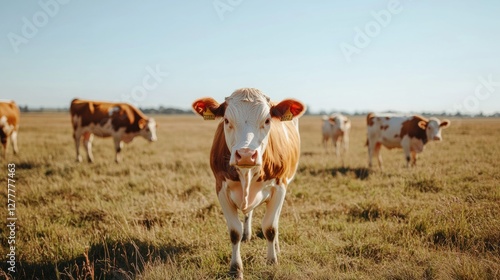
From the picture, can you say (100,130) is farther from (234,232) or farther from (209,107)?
(234,232)

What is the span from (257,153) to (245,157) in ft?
0.49

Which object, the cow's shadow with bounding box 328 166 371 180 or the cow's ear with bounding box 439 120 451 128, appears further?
the cow's ear with bounding box 439 120 451 128

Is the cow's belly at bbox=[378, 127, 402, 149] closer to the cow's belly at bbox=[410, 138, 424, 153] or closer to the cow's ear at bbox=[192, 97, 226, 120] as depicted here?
the cow's belly at bbox=[410, 138, 424, 153]

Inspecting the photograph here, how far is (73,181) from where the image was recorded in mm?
7797

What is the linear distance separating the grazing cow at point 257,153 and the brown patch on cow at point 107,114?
33.2ft

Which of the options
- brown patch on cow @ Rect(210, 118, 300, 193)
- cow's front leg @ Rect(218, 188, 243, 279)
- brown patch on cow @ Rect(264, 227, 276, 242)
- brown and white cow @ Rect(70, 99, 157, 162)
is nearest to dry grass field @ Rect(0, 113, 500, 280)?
cow's front leg @ Rect(218, 188, 243, 279)

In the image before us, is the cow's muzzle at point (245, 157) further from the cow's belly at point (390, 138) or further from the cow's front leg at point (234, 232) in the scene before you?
the cow's belly at point (390, 138)

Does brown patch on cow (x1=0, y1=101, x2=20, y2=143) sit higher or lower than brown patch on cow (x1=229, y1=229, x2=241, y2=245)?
higher

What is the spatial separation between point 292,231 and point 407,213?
205 centimetres

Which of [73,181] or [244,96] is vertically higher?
[244,96]

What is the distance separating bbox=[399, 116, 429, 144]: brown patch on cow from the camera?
1070cm

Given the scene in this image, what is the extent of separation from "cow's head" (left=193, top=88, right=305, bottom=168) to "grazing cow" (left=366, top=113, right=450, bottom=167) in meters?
8.19

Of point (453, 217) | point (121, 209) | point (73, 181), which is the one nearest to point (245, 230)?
point (121, 209)

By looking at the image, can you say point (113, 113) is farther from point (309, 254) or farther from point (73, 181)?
point (309, 254)
